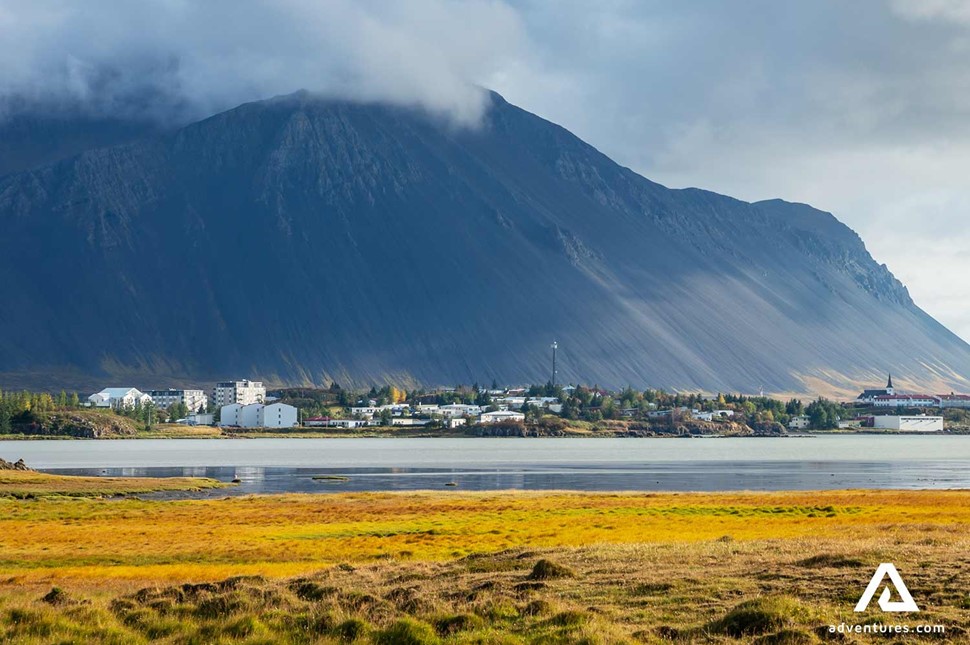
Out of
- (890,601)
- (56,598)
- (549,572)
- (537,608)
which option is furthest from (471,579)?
(890,601)

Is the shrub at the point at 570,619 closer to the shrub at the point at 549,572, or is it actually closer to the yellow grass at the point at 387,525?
the shrub at the point at 549,572

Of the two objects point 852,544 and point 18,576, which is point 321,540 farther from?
point 852,544

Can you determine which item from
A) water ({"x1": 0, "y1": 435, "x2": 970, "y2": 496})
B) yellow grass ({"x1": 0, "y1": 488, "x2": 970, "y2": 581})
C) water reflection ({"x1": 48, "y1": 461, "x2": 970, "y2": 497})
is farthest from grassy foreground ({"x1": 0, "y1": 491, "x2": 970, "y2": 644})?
water ({"x1": 0, "y1": 435, "x2": 970, "y2": 496})

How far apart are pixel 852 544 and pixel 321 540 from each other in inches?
886

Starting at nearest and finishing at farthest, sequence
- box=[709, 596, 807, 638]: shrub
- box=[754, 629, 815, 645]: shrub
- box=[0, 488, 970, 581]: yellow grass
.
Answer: box=[754, 629, 815, 645]: shrub
box=[709, 596, 807, 638]: shrub
box=[0, 488, 970, 581]: yellow grass

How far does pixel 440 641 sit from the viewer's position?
74.4 feet

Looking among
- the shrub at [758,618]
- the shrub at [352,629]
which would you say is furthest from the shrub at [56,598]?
the shrub at [758,618]

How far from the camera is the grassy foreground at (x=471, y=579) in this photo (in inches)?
919

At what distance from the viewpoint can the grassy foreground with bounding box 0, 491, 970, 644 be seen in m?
23.3

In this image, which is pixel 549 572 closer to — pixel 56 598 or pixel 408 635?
pixel 408 635

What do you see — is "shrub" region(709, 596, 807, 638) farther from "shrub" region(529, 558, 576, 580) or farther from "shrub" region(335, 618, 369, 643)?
"shrub" region(529, 558, 576, 580)

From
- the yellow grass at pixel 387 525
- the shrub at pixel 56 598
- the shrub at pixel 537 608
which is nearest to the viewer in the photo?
the shrub at pixel 537 608

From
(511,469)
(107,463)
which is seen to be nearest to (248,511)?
(511,469)

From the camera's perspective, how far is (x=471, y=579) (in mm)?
30375
